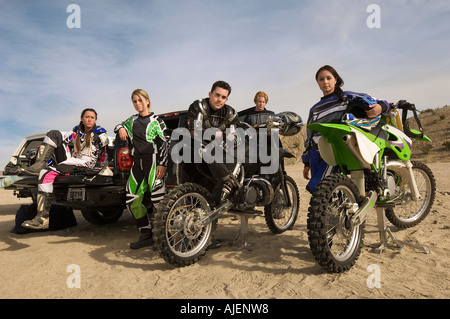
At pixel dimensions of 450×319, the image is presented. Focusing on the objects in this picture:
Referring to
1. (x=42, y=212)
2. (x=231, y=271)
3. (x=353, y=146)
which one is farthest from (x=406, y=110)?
(x=42, y=212)

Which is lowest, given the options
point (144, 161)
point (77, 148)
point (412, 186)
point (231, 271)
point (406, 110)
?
point (231, 271)

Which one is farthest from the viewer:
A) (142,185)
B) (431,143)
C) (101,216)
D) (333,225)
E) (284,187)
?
(431,143)

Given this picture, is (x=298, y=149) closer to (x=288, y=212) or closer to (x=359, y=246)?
(x=288, y=212)

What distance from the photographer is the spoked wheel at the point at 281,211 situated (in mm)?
4262

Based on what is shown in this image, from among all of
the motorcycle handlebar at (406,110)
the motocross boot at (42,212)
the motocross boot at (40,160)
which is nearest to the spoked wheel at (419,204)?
the motorcycle handlebar at (406,110)

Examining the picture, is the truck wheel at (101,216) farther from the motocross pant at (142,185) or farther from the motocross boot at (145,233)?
the motocross pant at (142,185)

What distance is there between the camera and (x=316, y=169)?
382 centimetres

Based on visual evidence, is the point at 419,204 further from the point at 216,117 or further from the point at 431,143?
the point at 431,143

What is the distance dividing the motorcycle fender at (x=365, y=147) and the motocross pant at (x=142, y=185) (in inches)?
93.0

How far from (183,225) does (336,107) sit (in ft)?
7.06

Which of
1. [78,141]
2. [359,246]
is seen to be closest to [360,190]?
[359,246]

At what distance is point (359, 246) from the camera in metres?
2.96

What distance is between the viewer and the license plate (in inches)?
166
